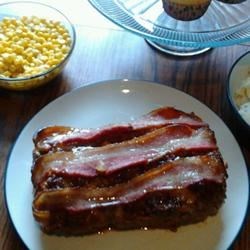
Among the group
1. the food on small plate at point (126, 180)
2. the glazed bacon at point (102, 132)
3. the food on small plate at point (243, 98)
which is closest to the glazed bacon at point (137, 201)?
the food on small plate at point (126, 180)

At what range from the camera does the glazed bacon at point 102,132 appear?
104cm

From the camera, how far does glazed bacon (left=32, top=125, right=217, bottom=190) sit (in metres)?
0.97

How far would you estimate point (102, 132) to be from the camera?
1062mm

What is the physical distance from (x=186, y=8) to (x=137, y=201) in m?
0.55

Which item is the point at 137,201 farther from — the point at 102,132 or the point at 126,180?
the point at 102,132

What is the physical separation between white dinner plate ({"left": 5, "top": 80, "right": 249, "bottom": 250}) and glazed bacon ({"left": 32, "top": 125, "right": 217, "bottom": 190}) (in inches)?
3.8

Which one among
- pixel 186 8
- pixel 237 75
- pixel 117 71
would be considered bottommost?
pixel 117 71

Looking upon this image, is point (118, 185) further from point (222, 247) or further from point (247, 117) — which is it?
point (247, 117)

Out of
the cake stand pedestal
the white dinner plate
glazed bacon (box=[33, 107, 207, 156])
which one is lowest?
the white dinner plate

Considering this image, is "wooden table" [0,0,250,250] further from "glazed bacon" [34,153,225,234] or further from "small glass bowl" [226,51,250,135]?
"glazed bacon" [34,153,225,234]

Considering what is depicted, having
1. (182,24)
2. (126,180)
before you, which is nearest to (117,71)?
(182,24)

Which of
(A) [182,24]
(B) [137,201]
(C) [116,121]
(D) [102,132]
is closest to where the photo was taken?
(B) [137,201]

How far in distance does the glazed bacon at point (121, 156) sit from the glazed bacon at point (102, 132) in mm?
25

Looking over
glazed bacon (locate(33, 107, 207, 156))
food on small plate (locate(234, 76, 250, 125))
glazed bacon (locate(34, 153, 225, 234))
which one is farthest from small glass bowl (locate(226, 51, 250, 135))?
glazed bacon (locate(34, 153, 225, 234))
